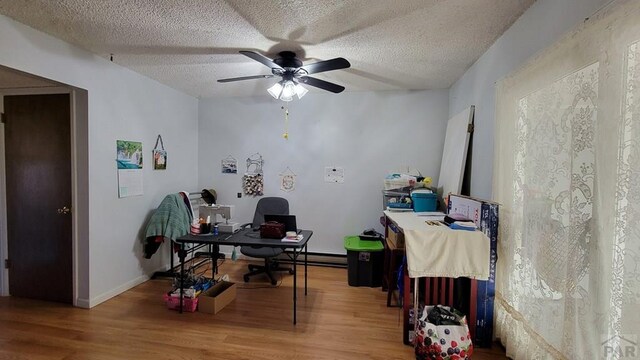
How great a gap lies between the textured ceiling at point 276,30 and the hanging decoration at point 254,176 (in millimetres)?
1390

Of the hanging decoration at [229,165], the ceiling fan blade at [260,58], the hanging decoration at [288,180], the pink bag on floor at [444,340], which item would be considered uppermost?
the ceiling fan blade at [260,58]

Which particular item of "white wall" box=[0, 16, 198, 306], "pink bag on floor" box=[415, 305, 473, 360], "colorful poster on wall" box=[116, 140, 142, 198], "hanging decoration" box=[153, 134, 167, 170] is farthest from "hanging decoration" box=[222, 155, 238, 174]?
"pink bag on floor" box=[415, 305, 473, 360]

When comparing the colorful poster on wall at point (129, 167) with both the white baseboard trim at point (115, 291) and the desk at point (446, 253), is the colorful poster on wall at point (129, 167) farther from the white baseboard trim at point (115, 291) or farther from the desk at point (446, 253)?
the desk at point (446, 253)

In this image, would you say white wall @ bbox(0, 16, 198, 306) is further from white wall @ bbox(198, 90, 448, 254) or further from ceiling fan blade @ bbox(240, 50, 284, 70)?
ceiling fan blade @ bbox(240, 50, 284, 70)

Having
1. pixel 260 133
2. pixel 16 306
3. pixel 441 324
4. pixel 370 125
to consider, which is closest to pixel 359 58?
pixel 370 125

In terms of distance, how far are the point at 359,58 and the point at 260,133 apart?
1.97m

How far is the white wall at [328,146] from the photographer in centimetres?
390

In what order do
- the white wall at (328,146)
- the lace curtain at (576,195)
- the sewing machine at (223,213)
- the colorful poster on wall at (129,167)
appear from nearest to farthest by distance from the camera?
the lace curtain at (576,195)
the sewing machine at (223,213)
the colorful poster on wall at (129,167)
the white wall at (328,146)

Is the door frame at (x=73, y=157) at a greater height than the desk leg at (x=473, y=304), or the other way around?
the door frame at (x=73, y=157)

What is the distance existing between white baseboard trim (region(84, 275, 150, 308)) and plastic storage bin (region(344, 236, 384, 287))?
2.43 metres

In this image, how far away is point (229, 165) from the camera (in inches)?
170

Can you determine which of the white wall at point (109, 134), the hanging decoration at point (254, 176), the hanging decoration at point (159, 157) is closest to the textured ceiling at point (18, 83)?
the white wall at point (109, 134)

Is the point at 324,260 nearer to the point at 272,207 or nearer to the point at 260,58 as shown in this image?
the point at 272,207

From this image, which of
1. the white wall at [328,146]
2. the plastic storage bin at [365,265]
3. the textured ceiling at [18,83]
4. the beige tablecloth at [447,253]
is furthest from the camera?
the white wall at [328,146]
